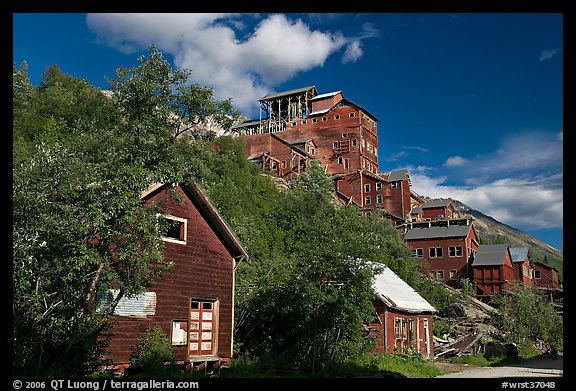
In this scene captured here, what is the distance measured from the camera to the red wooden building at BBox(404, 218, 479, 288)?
57.2m

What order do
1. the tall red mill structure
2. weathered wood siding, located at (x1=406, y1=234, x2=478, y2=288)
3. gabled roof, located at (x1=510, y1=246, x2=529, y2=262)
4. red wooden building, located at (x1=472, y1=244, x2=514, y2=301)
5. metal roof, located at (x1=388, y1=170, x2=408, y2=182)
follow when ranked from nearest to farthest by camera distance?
red wooden building, located at (x1=472, y1=244, x2=514, y2=301) < weathered wood siding, located at (x1=406, y1=234, x2=478, y2=288) < gabled roof, located at (x1=510, y1=246, x2=529, y2=262) < the tall red mill structure < metal roof, located at (x1=388, y1=170, x2=408, y2=182)

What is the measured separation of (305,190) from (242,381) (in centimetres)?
4495

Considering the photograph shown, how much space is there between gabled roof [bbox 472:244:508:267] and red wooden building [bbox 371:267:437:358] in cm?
2865

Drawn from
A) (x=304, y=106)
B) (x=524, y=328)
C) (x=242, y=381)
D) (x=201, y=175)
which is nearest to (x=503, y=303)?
(x=524, y=328)

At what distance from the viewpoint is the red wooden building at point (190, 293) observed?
16078mm

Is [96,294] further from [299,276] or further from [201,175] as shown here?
[299,276]

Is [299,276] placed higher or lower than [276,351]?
higher

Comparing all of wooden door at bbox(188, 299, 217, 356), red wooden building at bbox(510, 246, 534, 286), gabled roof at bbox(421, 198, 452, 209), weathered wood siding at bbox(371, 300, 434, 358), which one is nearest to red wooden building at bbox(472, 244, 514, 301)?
red wooden building at bbox(510, 246, 534, 286)

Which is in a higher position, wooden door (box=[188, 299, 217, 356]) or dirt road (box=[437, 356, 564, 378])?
wooden door (box=[188, 299, 217, 356])

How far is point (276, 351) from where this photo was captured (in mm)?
21828

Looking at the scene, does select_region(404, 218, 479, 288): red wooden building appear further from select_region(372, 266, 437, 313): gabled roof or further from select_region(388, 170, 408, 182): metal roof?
select_region(372, 266, 437, 313): gabled roof

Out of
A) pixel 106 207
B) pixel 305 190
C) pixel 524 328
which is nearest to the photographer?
pixel 106 207

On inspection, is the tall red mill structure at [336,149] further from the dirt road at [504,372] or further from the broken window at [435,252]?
the dirt road at [504,372]

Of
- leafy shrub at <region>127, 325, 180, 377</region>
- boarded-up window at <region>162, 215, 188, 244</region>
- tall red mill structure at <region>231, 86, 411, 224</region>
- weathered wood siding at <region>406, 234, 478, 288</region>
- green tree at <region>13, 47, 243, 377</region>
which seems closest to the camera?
green tree at <region>13, 47, 243, 377</region>
